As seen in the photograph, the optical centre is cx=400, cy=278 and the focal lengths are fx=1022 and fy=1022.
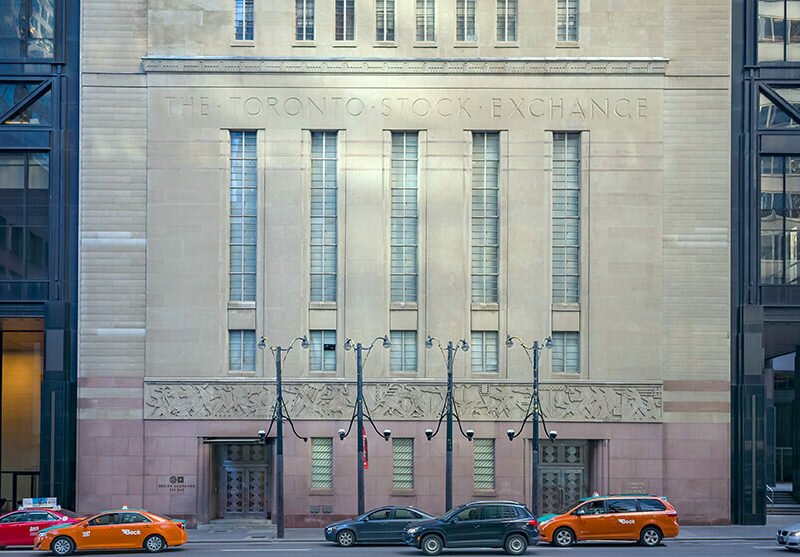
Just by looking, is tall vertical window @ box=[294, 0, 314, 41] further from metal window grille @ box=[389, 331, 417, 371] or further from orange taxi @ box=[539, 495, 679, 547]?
orange taxi @ box=[539, 495, 679, 547]

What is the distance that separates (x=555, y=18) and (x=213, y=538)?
2613cm

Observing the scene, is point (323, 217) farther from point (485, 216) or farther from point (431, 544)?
point (431, 544)

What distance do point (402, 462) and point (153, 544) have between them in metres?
12.6

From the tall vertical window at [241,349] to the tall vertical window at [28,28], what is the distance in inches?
580

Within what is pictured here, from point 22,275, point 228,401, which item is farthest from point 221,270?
point 22,275

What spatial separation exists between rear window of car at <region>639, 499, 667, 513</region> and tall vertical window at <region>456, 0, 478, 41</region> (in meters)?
21.0

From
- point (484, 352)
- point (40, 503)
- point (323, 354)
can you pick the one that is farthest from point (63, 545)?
point (484, 352)

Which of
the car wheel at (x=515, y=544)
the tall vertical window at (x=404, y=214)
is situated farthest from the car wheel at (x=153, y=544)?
the tall vertical window at (x=404, y=214)

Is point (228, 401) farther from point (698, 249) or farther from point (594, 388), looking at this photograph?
point (698, 249)

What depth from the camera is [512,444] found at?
43.7m

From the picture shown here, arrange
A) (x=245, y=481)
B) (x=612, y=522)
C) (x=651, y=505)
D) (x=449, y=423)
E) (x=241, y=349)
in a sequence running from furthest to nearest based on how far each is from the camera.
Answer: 1. (x=245, y=481)
2. (x=241, y=349)
3. (x=449, y=423)
4. (x=651, y=505)
5. (x=612, y=522)

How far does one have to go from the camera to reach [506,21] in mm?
44875

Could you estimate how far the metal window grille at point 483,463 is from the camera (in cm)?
4388

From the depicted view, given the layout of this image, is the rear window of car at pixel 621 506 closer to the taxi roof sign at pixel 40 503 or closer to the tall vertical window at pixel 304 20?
the taxi roof sign at pixel 40 503
